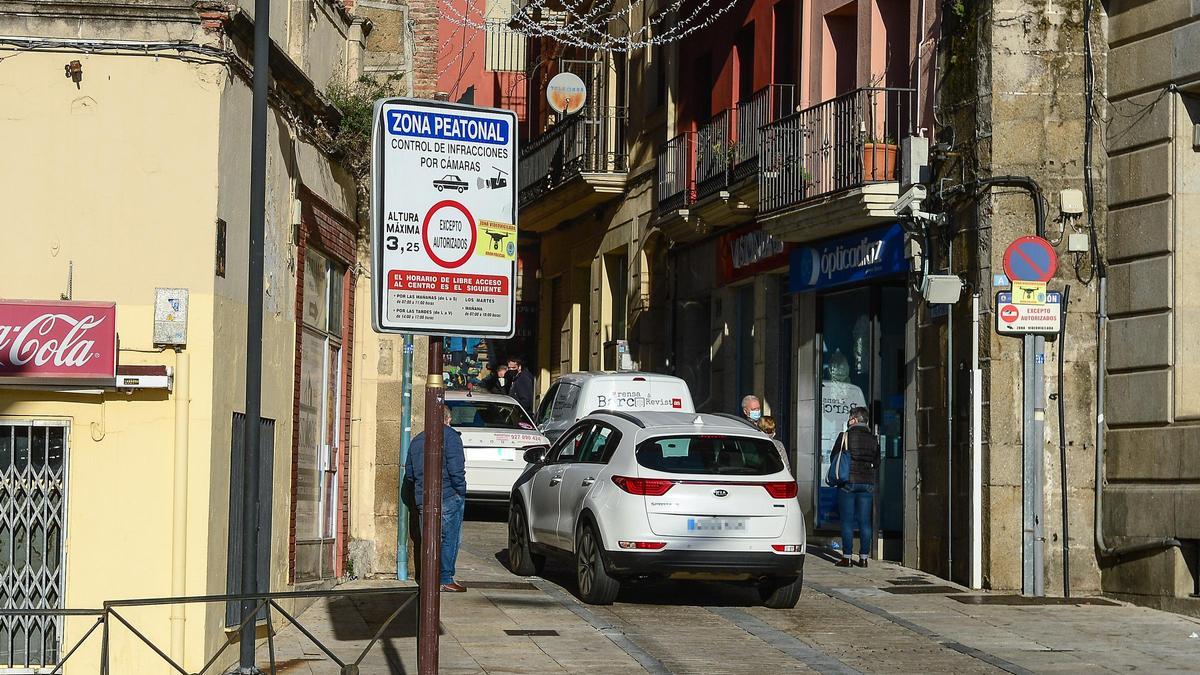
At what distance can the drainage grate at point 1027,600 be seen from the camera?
53.0 feet

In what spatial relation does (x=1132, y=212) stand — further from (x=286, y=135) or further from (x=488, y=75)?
(x=488, y=75)

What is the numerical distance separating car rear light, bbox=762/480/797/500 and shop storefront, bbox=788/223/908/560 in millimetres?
4563

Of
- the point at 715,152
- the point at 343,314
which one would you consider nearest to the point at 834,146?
the point at 715,152

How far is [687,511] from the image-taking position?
48.3ft

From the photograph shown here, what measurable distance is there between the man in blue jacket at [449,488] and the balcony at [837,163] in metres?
6.47

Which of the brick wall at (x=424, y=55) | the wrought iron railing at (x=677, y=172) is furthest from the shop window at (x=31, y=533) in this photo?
the wrought iron railing at (x=677, y=172)

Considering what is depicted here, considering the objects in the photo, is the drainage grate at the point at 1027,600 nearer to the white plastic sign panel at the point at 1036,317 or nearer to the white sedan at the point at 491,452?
the white plastic sign panel at the point at 1036,317

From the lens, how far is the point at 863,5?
21562mm

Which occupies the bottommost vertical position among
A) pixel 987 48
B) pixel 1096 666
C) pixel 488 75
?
pixel 1096 666

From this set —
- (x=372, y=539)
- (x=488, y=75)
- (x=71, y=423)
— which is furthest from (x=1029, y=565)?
(x=488, y=75)

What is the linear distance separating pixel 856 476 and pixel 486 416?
5.64 m

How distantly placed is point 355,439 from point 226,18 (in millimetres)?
6490

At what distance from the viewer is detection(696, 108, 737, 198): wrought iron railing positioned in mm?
24250

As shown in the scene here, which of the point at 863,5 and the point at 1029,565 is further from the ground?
the point at 863,5
